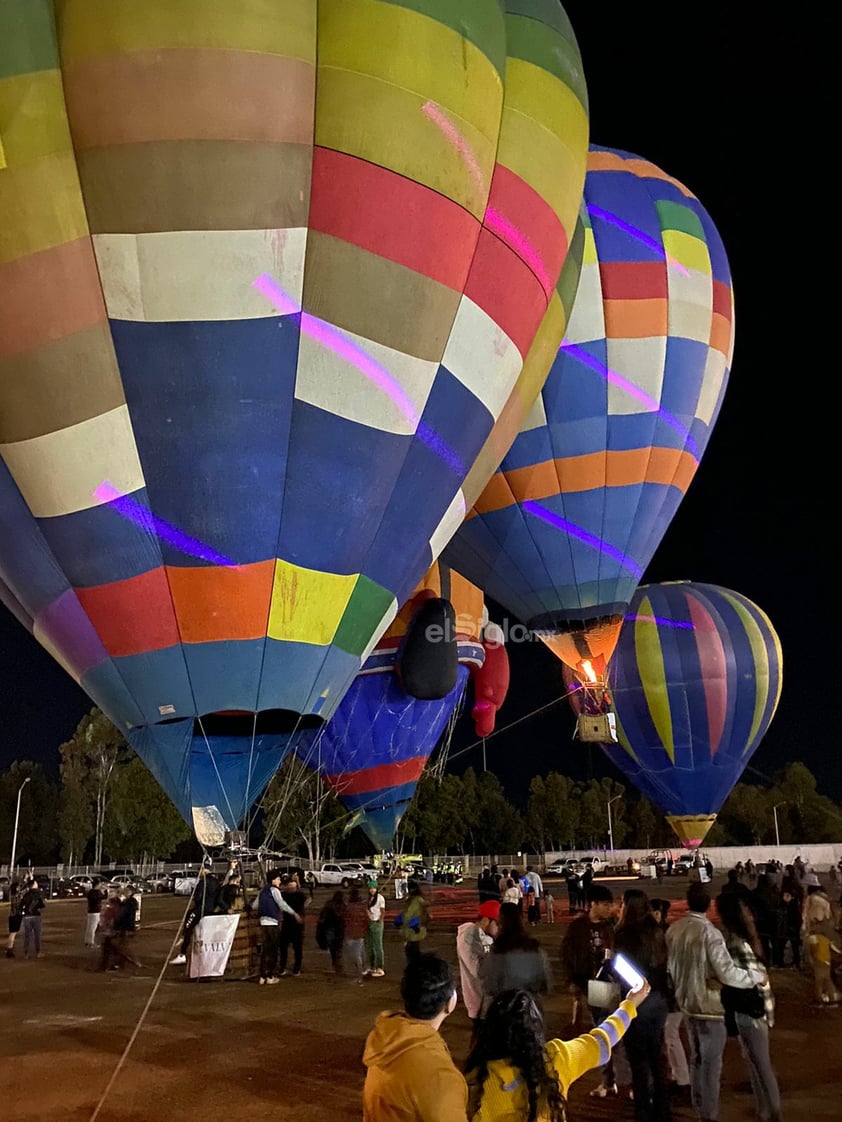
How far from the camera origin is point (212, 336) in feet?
19.6

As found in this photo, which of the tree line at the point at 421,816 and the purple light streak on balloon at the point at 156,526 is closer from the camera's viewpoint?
the purple light streak on balloon at the point at 156,526

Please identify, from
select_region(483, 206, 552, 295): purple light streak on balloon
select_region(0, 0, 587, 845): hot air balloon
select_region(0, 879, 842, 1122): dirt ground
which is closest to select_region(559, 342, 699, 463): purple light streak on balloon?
select_region(483, 206, 552, 295): purple light streak on balloon

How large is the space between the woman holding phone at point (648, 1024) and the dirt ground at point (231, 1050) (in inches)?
18.2

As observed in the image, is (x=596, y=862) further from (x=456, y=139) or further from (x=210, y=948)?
(x=456, y=139)

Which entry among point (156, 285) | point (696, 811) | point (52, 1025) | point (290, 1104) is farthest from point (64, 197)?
point (696, 811)

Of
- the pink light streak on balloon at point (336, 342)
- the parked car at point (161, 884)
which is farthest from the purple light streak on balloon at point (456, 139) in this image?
the parked car at point (161, 884)

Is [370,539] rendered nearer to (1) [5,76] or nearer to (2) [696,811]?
(1) [5,76]

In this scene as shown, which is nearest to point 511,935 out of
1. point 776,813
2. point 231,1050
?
point 231,1050

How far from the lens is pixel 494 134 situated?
723 centimetres

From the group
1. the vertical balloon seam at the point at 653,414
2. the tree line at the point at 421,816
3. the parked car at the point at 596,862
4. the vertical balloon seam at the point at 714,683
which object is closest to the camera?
the vertical balloon seam at the point at 653,414

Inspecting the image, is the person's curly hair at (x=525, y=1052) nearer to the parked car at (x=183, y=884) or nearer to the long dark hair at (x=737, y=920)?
the long dark hair at (x=737, y=920)

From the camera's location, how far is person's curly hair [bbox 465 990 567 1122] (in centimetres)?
218

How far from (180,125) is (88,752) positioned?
39576 mm

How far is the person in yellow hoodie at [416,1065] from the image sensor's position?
79.6 inches
